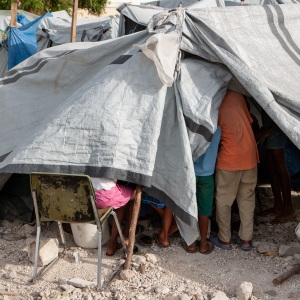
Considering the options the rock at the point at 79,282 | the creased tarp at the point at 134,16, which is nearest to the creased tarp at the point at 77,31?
the creased tarp at the point at 134,16

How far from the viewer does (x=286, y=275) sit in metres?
3.91

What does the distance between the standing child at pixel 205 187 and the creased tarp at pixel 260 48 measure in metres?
0.57

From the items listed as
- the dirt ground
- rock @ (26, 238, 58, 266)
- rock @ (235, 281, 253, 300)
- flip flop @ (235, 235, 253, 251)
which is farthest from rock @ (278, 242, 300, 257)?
rock @ (26, 238, 58, 266)

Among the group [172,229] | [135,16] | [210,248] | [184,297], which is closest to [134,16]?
[135,16]

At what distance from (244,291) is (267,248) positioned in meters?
0.88

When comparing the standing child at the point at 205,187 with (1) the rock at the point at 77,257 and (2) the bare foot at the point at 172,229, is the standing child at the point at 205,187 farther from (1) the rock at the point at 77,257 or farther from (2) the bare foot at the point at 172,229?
(1) the rock at the point at 77,257

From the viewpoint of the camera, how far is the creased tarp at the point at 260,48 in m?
3.99

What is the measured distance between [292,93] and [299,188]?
201cm

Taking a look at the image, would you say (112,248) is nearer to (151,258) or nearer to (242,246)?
(151,258)

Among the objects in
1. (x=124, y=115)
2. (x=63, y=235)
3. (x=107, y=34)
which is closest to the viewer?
(x=124, y=115)

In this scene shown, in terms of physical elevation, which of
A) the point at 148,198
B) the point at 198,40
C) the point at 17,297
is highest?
the point at 198,40

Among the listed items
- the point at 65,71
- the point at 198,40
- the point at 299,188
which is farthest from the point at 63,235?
the point at 299,188

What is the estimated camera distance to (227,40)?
13.7ft

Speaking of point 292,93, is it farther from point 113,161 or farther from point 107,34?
point 107,34
